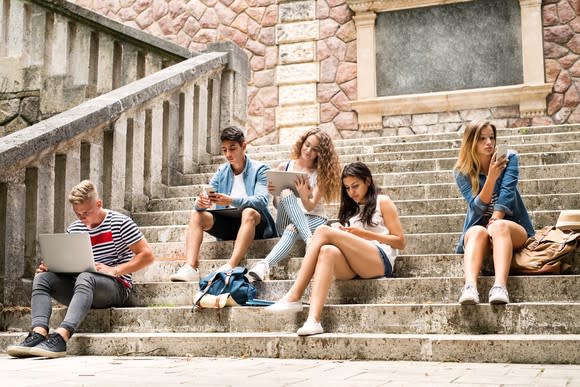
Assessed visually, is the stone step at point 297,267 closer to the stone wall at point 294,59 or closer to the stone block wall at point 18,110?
the stone block wall at point 18,110

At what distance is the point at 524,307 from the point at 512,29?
745 cm

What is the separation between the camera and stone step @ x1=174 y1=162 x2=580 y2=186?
5895 mm

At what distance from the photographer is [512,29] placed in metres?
10.5

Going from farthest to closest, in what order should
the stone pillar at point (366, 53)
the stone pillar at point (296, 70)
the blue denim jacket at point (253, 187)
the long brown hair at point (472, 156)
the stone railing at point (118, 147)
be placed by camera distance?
1. the stone pillar at point (296, 70)
2. the stone pillar at point (366, 53)
3. the blue denim jacket at point (253, 187)
4. the stone railing at point (118, 147)
5. the long brown hair at point (472, 156)

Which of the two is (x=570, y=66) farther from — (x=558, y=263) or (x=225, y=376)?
(x=225, y=376)

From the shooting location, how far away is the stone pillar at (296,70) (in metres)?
11.4

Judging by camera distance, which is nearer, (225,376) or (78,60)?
(225,376)

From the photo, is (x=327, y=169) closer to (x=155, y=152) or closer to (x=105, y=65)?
(x=155, y=152)

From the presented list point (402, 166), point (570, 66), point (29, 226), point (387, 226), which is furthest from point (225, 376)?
point (570, 66)

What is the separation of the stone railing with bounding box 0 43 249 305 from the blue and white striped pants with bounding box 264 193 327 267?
1.64 m

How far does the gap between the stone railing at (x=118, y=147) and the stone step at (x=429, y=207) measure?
27cm

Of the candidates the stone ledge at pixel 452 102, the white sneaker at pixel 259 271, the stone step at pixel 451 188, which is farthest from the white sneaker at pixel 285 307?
the stone ledge at pixel 452 102

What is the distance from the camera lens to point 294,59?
37.9 ft

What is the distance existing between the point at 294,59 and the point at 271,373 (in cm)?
863
